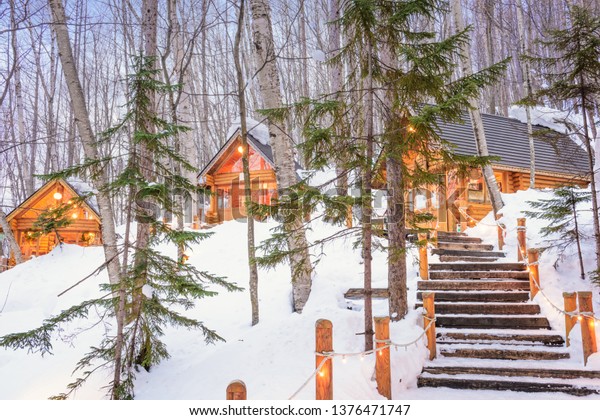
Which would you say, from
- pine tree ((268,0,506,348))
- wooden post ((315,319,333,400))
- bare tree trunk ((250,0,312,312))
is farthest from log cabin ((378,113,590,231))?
wooden post ((315,319,333,400))

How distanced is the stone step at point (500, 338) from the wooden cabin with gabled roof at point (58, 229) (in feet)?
56.5

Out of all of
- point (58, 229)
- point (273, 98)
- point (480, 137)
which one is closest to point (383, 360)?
point (273, 98)

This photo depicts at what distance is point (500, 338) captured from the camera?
5941mm

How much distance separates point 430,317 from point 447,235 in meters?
5.27

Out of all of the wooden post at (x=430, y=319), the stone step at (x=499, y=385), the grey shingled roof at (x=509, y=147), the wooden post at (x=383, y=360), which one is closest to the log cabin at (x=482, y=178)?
the grey shingled roof at (x=509, y=147)

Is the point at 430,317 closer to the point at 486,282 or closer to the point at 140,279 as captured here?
the point at 486,282

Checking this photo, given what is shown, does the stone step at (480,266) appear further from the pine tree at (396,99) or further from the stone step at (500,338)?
the pine tree at (396,99)

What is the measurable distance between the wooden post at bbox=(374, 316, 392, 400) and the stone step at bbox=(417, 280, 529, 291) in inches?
124

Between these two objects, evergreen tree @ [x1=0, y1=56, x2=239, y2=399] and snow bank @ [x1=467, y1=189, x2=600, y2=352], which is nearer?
evergreen tree @ [x1=0, y1=56, x2=239, y2=399]

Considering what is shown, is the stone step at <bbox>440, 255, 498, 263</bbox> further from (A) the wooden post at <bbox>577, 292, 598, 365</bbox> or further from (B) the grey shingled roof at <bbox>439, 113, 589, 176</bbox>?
(B) the grey shingled roof at <bbox>439, 113, 589, 176</bbox>

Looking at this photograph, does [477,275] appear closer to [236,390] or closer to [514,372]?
[514,372]

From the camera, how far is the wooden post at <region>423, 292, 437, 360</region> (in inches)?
213

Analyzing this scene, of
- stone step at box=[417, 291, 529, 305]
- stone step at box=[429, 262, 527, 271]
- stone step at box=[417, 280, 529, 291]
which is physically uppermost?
stone step at box=[429, 262, 527, 271]

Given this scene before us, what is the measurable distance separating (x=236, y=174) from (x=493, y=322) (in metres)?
14.1
